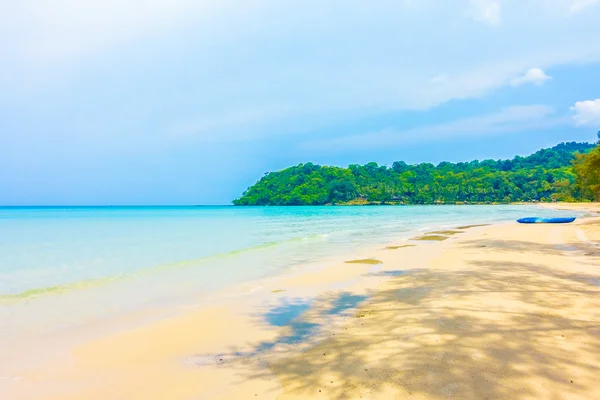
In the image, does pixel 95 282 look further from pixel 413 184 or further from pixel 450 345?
pixel 413 184

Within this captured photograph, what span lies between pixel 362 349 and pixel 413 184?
174 metres

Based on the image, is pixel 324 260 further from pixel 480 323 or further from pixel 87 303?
pixel 480 323

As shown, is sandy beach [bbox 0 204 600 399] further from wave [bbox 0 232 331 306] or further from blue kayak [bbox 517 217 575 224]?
blue kayak [bbox 517 217 575 224]

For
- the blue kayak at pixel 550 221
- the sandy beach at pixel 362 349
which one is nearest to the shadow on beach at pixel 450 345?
the sandy beach at pixel 362 349

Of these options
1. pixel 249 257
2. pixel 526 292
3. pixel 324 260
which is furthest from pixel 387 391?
pixel 249 257

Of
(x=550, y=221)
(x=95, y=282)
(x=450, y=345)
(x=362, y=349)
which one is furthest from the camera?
(x=550, y=221)

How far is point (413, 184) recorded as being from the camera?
561 ft

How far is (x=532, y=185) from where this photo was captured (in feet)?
450

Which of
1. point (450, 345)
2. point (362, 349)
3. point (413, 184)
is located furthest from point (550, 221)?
point (413, 184)

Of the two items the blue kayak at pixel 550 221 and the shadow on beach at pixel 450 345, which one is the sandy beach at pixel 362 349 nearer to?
the shadow on beach at pixel 450 345

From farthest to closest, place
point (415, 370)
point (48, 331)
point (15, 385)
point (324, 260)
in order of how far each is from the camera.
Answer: point (324, 260)
point (48, 331)
point (15, 385)
point (415, 370)

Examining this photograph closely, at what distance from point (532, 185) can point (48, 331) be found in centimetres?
15948

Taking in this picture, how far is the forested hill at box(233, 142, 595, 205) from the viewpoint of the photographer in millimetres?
141500

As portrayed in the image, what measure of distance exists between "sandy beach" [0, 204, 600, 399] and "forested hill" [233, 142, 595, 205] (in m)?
137
